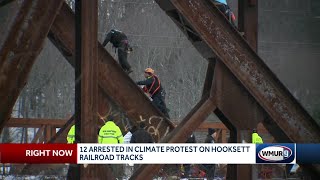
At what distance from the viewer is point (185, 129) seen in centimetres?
710

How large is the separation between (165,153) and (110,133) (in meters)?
4.69

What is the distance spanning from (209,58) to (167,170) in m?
5.78

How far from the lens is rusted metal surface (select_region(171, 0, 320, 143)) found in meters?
7.11

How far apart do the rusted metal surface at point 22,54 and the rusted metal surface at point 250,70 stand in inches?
60.1

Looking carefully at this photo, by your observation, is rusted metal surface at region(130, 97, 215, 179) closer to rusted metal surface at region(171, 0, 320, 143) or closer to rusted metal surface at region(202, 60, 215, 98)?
rusted metal surface at region(202, 60, 215, 98)

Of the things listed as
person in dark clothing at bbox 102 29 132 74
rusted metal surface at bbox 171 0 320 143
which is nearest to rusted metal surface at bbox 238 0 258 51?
rusted metal surface at bbox 171 0 320 143

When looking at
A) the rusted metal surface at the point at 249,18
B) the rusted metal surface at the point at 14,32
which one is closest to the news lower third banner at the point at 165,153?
the rusted metal surface at the point at 249,18

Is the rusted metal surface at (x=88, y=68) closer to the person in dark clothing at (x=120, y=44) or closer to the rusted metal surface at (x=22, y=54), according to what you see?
the rusted metal surface at (x=22, y=54)

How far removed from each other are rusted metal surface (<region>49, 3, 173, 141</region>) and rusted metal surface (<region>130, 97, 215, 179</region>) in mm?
1497

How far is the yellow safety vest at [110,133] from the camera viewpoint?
11484mm

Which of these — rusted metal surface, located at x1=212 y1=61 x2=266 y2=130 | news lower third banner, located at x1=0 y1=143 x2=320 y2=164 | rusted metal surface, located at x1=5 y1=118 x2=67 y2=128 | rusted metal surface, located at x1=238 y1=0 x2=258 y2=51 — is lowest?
news lower third banner, located at x1=0 y1=143 x2=320 y2=164

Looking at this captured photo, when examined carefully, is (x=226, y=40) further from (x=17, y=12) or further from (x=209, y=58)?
(x=17, y=12)

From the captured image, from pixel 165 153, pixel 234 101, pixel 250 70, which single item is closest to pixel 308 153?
pixel 234 101

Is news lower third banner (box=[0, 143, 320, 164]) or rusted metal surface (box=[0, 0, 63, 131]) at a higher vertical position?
rusted metal surface (box=[0, 0, 63, 131])
